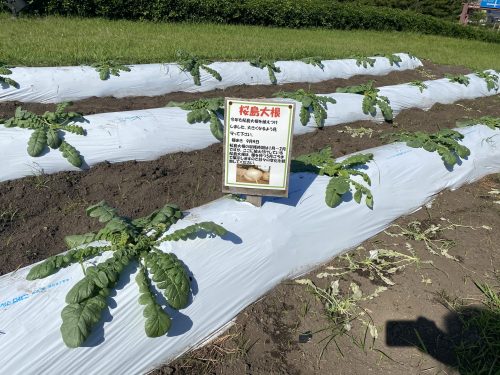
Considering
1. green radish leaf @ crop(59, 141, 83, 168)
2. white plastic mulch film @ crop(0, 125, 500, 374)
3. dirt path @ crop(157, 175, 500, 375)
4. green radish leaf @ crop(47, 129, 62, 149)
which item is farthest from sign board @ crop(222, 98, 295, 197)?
green radish leaf @ crop(47, 129, 62, 149)

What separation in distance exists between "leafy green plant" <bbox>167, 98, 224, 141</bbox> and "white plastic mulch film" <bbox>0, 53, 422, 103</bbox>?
1381 mm

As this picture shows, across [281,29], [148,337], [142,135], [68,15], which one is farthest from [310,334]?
[281,29]

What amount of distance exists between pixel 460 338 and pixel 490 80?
7329mm

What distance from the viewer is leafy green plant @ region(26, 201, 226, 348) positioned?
190 cm

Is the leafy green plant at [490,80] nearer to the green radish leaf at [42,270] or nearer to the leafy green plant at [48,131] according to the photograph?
the leafy green plant at [48,131]

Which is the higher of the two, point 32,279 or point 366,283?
point 32,279

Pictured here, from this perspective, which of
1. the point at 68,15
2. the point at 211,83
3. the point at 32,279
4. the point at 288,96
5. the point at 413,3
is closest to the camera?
the point at 32,279

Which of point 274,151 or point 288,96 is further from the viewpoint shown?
point 288,96

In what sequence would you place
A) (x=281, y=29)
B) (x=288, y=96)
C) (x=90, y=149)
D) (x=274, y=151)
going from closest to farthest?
(x=274, y=151) < (x=90, y=149) < (x=288, y=96) < (x=281, y=29)

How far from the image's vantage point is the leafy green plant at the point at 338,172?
9.76 ft

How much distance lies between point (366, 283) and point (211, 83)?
4.16 metres

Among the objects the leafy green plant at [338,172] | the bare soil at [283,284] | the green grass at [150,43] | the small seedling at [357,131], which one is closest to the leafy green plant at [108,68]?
the green grass at [150,43]

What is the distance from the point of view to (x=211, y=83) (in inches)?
245

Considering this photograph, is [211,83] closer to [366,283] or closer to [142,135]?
[142,135]
